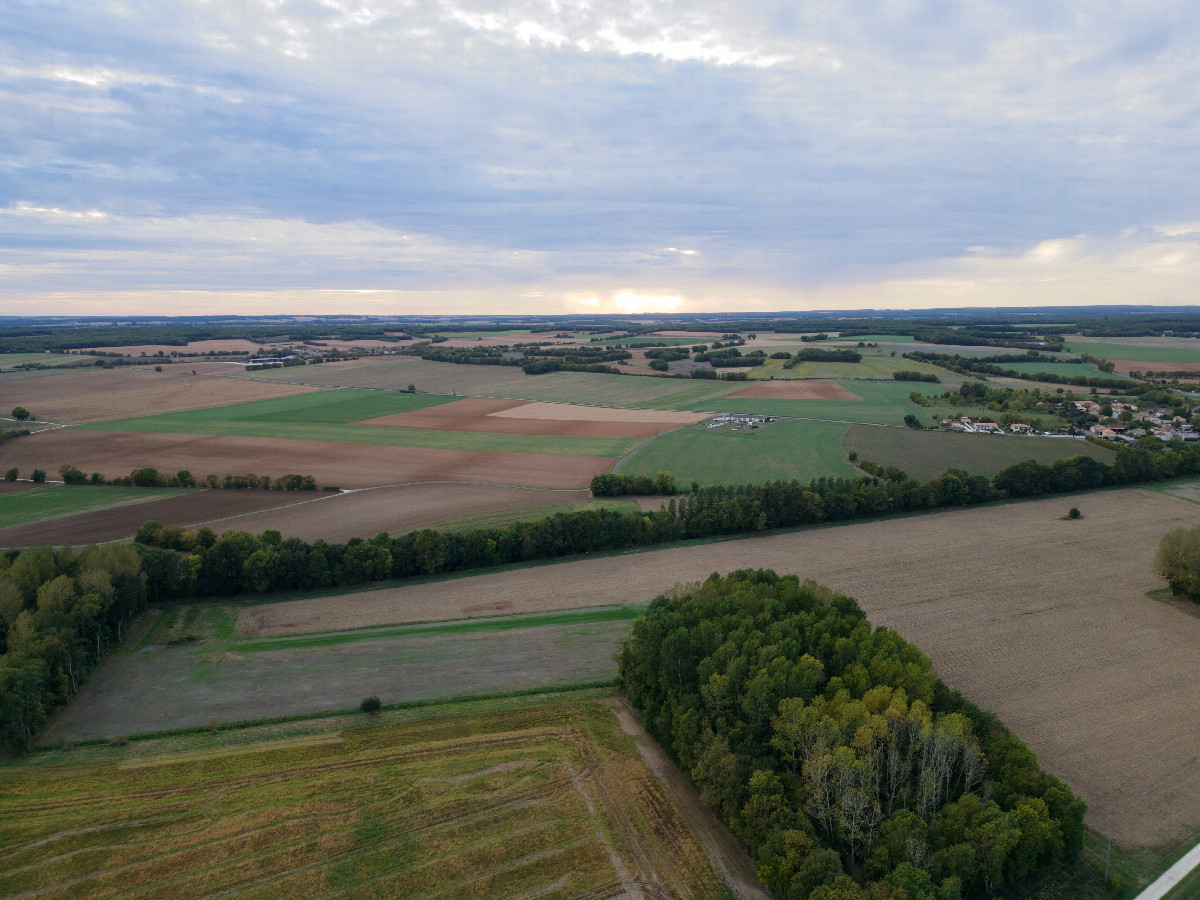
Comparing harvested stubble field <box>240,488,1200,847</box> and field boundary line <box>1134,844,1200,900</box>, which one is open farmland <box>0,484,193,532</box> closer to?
harvested stubble field <box>240,488,1200,847</box>

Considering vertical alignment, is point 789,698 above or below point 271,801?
above

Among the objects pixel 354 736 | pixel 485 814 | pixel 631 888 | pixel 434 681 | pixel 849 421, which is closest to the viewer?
pixel 631 888

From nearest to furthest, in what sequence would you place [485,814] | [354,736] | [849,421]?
[485,814], [354,736], [849,421]

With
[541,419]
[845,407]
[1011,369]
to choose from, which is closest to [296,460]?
[541,419]

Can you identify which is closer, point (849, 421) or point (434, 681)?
point (434, 681)

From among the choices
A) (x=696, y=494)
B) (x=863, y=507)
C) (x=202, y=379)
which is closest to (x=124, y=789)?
(x=696, y=494)

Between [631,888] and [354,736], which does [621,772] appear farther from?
[354,736]

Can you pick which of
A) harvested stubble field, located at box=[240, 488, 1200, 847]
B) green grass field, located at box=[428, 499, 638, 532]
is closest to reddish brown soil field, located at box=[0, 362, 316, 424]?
green grass field, located at box=[428, 499, 638, 532]

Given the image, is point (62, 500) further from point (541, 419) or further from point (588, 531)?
point (541, 419)
